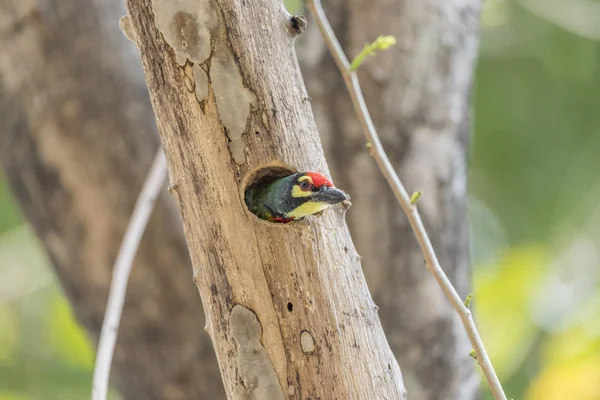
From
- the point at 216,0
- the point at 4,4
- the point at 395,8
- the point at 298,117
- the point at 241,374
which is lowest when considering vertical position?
the point at 241,374

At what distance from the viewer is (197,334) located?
3.69 meters

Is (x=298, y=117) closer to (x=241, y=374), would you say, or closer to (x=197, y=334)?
(x=241, y=374)

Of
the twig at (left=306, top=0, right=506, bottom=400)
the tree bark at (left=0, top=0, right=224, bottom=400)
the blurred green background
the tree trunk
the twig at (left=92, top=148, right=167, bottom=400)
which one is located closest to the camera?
the twig at (left=306, top=0, right=506, bottom=400)

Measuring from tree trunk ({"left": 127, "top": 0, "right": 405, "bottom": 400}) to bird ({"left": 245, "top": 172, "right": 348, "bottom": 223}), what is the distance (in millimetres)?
39

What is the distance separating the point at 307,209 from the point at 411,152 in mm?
1587

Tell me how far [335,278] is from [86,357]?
25.0 ft

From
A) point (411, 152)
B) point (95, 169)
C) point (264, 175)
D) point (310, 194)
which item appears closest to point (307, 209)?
point (310, 194)

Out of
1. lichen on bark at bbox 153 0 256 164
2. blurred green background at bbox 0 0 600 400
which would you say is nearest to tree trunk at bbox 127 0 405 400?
lichen on bark at bbox 153 0 256 164

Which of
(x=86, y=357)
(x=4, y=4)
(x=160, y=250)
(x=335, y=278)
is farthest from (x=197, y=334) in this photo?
(x=86, y=357)

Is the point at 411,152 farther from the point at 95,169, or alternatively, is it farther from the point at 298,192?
the point at 298,192

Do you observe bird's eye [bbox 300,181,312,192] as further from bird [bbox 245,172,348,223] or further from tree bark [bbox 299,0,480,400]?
tree bark [bbox 299,0,480,400]

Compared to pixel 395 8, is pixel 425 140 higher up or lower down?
lower down

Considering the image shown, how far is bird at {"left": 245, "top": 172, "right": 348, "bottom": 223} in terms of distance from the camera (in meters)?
1.83

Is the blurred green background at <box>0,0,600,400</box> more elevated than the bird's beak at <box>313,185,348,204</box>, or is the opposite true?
→ the blurred green background at <box>0,0,600,400</box>
